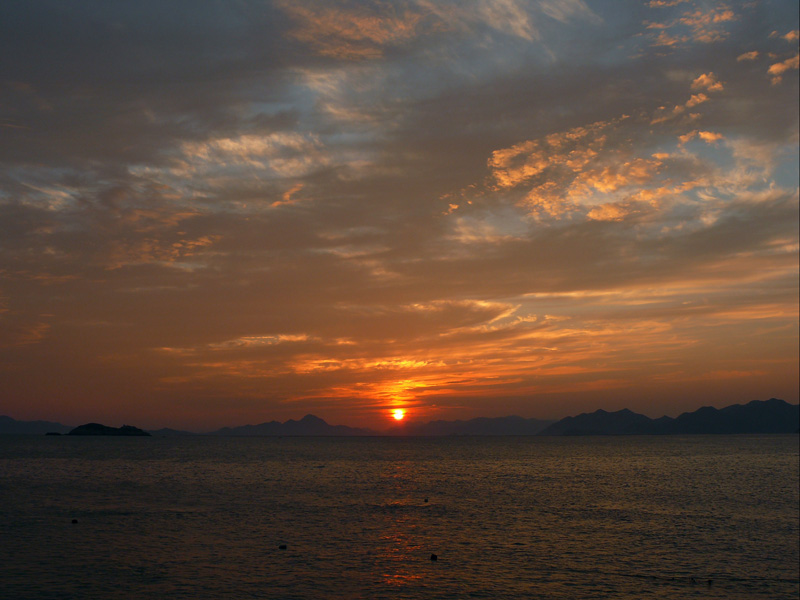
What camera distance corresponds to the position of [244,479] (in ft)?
386

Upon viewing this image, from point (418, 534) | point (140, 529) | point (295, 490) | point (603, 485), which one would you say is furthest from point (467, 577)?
point (603, 485)

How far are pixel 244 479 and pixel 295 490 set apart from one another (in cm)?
2473

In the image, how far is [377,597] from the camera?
37.6m

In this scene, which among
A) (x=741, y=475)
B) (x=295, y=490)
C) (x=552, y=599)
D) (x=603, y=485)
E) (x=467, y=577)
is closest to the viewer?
(x=552, y=599)

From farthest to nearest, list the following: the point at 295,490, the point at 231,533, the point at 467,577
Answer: the point at 295,490 → the point at 231,533 → the point at 467,577

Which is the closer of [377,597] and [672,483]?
[377,597]

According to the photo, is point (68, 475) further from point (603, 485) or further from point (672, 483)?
point (672, 483)

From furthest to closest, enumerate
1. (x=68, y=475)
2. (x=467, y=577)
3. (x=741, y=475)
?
1. (x=741, y=475)
2. (x=68, y=475)
3. (x=467, y=577)

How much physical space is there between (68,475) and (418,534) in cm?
9543

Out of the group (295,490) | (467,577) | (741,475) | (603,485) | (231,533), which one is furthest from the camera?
(741,475)

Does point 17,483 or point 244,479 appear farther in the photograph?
point 244,479

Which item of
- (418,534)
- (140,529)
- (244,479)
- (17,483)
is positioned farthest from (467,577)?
(17,483)

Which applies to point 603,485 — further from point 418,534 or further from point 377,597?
point 377,597

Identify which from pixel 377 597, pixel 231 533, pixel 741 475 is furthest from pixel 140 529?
pixel 741 475
